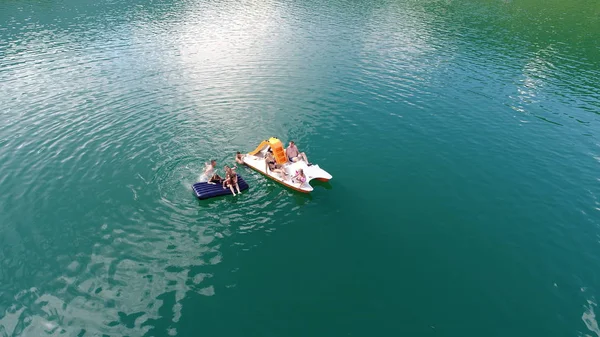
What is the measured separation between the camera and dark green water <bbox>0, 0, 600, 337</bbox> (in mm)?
19906

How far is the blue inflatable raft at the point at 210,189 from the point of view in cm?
2734

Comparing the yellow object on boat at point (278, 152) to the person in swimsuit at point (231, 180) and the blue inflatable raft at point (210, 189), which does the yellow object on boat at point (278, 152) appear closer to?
the blue inflatable raft at point (210, 189)

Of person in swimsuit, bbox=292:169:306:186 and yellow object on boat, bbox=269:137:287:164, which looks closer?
person in swimsuit, bbox=292:169:306:186

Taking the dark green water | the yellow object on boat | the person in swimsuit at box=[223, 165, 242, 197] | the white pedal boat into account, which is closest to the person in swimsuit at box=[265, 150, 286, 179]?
the white pedal boat

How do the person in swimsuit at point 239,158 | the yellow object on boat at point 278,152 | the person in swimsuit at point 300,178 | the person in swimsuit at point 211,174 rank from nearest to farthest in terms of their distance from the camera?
1. the person in swimsuit at point 300,178
2. the person in swimsuit at point 211,174
3. the yellow object on boat at point 278,152
4. the person in swimsuit at point 239,158

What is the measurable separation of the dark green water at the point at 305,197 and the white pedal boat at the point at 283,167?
94 cm

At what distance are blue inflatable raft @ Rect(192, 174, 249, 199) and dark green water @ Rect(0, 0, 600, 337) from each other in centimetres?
95

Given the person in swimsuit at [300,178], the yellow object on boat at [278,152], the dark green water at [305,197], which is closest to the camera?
the dark green water at [305,197]

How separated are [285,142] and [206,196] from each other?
36.2ft

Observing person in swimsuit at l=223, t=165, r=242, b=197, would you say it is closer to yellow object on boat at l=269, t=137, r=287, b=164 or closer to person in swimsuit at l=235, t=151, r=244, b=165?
person in swimsuit at l=235, t=151, r=244, b=165

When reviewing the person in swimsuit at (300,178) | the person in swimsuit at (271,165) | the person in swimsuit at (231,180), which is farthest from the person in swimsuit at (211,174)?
the person in swimsuit at (300,178)

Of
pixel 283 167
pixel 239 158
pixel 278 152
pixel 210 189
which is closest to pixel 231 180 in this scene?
pixel 210 189

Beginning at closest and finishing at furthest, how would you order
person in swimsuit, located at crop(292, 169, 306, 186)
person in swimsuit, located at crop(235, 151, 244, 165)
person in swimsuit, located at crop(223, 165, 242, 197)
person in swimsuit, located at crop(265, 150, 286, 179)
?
person in swimsuit, located at crop(223, 165, 242, 197), person in swimsuit, located at crop(292, 169, 306, 186), person in swimsuit, located at crop(265, 150, 286, 179), person in swimsuit, located at crop(235, 151, 244, 165)

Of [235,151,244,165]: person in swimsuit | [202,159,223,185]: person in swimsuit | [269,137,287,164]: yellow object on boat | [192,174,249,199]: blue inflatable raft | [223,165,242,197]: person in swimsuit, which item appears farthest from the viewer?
[235,151,244,165]: person in swimsuit
